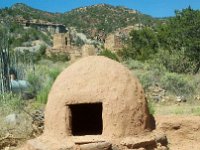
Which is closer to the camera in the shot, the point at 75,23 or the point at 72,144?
the point at 72,144

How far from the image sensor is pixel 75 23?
6069 centimetres

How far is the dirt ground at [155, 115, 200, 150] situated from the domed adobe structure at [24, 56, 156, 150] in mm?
1617

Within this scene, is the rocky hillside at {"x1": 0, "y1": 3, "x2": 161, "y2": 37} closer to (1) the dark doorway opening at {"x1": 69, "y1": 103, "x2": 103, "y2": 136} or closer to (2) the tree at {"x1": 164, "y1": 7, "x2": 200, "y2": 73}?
(2) the tree at {"x1": 164, "y1": 7, "x2": 200, "y2": 73}

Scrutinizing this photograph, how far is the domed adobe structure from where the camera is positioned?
9281 mm

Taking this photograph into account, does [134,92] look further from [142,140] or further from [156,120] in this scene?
[156,120]

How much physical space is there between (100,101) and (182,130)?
10.0ft

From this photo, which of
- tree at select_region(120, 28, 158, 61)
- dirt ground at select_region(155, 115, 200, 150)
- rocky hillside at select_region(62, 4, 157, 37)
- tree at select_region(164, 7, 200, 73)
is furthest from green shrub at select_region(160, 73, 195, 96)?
rocky hillside at select_region(62, 4, 157, 37)

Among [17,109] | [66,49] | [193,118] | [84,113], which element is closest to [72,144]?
[84,113]

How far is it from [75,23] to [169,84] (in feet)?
125

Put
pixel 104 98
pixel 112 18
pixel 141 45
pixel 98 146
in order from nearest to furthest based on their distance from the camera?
pixel 98 146, pixel 104 98, pixel 141 45, pixel 112 18

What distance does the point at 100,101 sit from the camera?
9.42 m

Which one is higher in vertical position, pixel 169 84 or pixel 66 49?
pixel 66 49

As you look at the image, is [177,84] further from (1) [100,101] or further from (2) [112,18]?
(2) [112,18]

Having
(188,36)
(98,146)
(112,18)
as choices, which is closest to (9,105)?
(98,146)
